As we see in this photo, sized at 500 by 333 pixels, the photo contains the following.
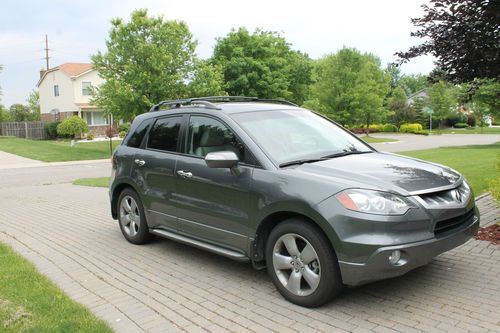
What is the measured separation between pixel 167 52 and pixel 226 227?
2332 centimetres

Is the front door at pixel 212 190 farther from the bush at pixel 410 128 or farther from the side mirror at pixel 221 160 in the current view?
the bush at pixel 410 128

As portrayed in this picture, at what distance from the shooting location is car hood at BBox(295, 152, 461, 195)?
3.88 metres

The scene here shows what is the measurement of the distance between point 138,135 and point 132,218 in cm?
112

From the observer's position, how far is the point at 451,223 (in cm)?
407

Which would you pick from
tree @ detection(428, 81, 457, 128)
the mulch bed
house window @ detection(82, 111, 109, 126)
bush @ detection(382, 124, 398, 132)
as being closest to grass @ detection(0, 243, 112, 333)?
the mulch bed

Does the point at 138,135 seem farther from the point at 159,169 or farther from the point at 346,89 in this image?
the point at 346,89

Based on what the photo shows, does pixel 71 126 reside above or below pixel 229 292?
above

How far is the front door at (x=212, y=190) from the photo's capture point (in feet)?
14.8

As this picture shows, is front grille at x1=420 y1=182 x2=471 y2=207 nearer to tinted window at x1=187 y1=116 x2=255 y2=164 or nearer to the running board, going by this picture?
tinted window at x1=187 y1=116 x2=255 y2=164

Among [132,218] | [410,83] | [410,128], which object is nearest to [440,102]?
[410,128]

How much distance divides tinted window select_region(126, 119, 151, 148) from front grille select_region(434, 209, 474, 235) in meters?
3.83

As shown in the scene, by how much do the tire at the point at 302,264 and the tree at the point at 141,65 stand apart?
22202 millimetres

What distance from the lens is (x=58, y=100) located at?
50375 mm

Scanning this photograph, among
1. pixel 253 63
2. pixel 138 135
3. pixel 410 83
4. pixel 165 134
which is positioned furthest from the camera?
pixel 410 83
